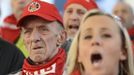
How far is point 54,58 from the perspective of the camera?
365cm

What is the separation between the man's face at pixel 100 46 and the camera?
2.85 m

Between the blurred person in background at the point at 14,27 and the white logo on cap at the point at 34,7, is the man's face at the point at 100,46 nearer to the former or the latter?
the white logo on cap at the point at 34,7

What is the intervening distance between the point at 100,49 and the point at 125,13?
10.8ft

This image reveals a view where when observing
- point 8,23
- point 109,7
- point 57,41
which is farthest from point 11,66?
point 109,7

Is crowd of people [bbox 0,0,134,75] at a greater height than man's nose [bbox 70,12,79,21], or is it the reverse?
man's nose [bbox 70,12,79,21]

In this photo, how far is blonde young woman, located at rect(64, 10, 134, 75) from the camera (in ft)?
9.39

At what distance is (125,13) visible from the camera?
19.9 feet

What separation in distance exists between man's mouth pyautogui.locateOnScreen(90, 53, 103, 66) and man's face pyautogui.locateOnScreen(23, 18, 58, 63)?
0.78 meters

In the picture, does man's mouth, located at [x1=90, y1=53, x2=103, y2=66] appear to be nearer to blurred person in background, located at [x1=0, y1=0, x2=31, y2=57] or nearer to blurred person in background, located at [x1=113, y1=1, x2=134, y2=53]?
blurred person in background, located at [x1=0, y1=0, x2=31, y2=57]

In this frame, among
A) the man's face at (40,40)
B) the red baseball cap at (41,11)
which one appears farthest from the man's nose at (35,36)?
the red baseball cap at (41,11)

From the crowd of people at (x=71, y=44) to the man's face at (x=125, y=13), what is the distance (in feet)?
3.10

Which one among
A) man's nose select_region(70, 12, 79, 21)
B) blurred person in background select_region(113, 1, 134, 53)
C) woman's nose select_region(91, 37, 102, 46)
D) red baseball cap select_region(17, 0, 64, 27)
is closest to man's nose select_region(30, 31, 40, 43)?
red baseball cap select_region(17, 0, 64, 27)

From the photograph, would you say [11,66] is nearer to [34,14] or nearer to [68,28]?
[34,14]

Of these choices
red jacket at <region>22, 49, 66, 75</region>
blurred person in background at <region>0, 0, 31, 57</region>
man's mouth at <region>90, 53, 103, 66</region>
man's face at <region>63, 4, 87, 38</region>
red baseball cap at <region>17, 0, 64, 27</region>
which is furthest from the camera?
blurred person in background at <region>0, 0, 31, 57</region>
